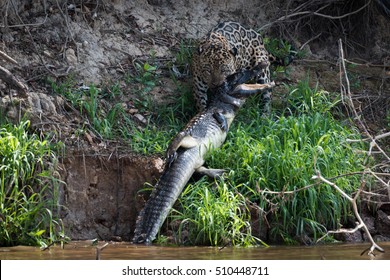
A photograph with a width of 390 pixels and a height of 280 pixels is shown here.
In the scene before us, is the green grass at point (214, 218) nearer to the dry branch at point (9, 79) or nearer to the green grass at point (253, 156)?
the green grass at point (253, 156)

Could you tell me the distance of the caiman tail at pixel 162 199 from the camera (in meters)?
8.57

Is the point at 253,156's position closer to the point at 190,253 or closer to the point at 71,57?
the point at 190,253

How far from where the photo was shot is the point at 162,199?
868 cm

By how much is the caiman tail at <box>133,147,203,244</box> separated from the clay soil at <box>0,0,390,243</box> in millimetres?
347

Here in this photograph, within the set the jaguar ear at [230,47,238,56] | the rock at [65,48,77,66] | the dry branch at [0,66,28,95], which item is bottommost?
the rock at [65,48,77,66]

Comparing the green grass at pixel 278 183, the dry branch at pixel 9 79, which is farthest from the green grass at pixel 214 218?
the dry branch at pixel 9 79

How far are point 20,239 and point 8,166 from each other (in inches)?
29.1

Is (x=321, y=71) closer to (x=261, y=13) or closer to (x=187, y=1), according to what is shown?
(x=261, y=13)

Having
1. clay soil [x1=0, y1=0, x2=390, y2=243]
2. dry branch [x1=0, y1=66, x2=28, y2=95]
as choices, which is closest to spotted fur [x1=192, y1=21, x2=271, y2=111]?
clay soil [x1=0, y1=0, x2=390, y2=243]

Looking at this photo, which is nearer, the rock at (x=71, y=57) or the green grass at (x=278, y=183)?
the green grass at (x=278, y=183)

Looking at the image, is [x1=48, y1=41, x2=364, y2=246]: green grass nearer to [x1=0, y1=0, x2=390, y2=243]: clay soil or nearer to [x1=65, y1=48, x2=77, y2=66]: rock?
[x1=0, y1=0, x2=390, y2=243]: clay soil

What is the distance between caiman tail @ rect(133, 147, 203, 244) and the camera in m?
8.57

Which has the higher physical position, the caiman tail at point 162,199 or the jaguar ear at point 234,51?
the jaguar ear at point 234,51

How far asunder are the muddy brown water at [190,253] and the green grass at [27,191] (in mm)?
181
